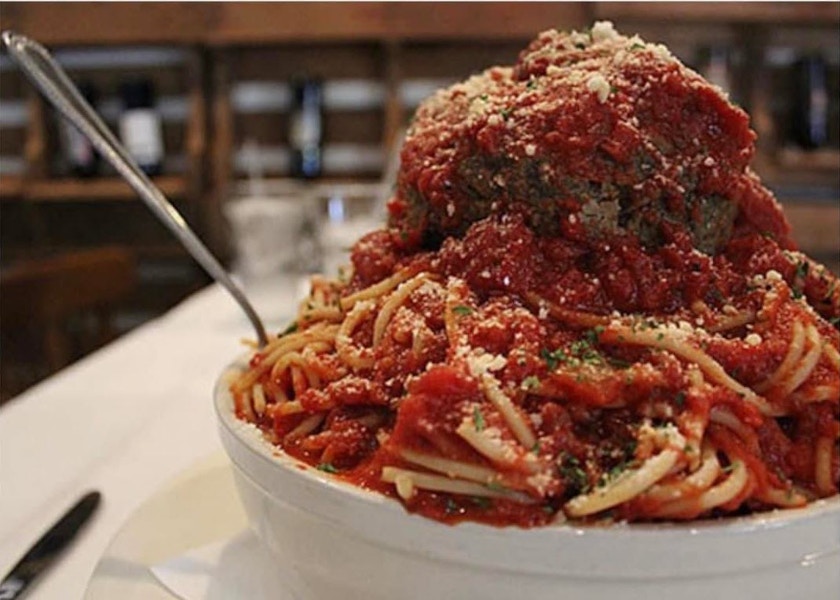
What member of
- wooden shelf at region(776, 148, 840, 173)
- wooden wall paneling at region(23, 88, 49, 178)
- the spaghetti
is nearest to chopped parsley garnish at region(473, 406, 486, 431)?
the spaghetti

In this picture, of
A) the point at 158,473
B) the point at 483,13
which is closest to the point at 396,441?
the point at 158,473

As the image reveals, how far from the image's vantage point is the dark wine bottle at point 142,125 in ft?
12.8

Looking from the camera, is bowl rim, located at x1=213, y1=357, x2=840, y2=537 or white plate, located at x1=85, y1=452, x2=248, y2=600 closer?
bowl rim, located at x1=213, y1=357, x2=840, y2=537

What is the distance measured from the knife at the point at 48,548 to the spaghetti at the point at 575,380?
0.88ft

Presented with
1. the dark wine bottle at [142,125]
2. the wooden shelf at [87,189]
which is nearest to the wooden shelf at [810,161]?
the wooden shelf at [87,189]

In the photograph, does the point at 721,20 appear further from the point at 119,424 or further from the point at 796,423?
the point at 796,423

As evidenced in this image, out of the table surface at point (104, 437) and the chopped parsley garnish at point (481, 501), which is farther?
the table surface at point (104, 437)

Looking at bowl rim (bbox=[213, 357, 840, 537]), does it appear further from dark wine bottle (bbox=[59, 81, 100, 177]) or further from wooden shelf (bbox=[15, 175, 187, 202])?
dark wine bottle (bbox=[59, 81, 100, 177])

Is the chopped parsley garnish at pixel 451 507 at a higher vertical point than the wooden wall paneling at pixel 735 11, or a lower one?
lower

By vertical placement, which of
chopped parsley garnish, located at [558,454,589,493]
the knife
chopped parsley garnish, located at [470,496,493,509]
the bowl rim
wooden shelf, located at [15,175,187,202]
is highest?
chopped parsley garnish, located at [558,454,589,493]

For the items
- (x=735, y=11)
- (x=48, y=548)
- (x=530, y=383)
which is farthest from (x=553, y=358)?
(x=735, y=11)

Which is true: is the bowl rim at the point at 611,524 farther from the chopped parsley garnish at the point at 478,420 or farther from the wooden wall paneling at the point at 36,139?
the wooden wall paneling at the point at 36,139

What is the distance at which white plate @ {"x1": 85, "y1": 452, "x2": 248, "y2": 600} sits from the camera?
33.5 inches

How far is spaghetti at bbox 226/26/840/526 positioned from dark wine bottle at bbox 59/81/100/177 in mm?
3542
